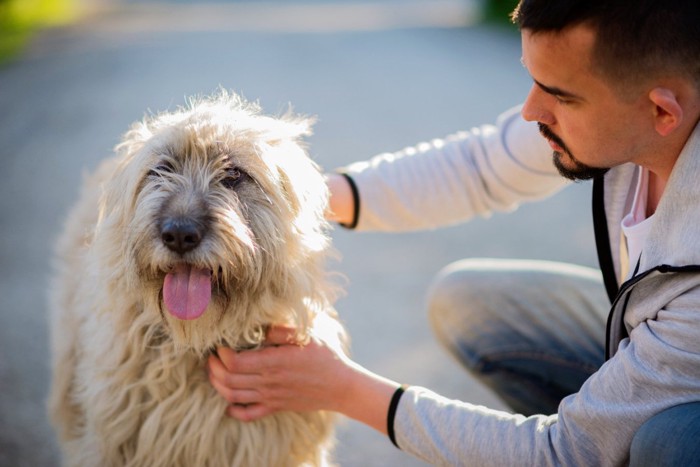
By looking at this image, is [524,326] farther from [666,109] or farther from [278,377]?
[666,109]

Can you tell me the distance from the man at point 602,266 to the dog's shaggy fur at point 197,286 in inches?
4.4

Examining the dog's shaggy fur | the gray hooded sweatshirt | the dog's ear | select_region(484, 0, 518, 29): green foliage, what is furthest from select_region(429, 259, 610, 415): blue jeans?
select_region(484, 0, 518, 29): green foliage

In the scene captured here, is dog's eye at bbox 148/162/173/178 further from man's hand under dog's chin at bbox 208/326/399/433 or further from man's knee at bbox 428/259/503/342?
man's knee at bbox 428/259/503/342

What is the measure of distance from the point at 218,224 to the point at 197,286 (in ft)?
0.63

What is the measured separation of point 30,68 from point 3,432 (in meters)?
7.81

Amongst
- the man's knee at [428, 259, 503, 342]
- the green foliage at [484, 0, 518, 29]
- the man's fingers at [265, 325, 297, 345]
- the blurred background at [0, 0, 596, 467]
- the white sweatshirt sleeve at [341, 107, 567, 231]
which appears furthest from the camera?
the green foliage at [484, 0, 518, 29]

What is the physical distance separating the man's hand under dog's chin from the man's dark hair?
3.72ft

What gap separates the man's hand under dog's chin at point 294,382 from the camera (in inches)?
90.4

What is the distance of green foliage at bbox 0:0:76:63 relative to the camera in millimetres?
11137

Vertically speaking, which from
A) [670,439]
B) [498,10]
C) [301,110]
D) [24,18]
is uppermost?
[24,18]

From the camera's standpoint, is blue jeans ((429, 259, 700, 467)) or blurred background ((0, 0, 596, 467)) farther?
blurred background ((0, 0, 596, 467))

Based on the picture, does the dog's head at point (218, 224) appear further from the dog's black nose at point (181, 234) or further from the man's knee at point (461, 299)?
the man's knee at point (461, 299)

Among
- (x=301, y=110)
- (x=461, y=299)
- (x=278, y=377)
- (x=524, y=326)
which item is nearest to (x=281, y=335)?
(x=278, y=377)

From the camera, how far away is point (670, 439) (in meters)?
1.77
